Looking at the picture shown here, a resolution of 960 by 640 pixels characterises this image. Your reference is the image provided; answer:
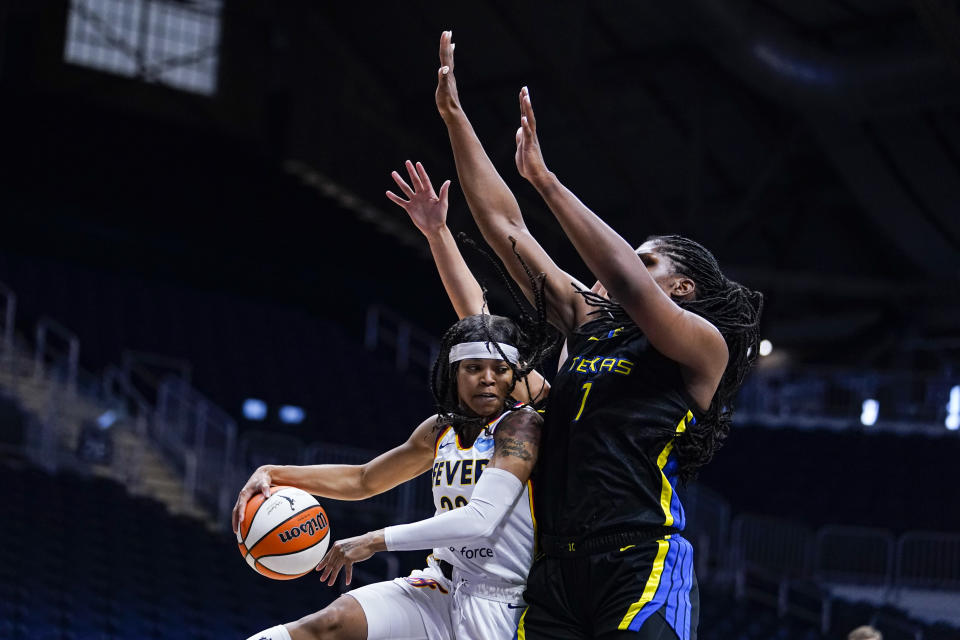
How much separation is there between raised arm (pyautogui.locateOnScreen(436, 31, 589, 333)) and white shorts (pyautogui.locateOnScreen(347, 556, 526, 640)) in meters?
0.93

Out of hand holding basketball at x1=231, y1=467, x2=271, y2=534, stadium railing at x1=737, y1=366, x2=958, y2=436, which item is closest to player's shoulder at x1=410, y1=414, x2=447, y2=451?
hand holding basketball at x1=231, y1=467, x2=271, y2=534

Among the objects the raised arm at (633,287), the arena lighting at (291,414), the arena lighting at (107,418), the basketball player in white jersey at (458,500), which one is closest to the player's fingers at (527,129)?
the raised arm at (633,287)

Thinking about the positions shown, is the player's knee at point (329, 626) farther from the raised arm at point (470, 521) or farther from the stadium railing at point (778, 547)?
the stadium railing at point (778, 547)

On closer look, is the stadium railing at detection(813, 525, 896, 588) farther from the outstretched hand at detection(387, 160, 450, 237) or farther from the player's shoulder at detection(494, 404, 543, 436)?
the player's shoulder at detection(494, 404, 543, 436)

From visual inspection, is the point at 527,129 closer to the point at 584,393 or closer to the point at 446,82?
the point at 446,82

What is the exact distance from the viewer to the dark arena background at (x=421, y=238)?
52.5 ft

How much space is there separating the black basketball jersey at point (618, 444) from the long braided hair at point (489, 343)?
0.42 metres

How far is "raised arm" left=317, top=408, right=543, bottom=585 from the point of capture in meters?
3.74

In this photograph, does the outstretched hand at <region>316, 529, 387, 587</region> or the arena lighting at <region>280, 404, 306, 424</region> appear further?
the arena lighting at <region>280, 404, 306, 424</region>

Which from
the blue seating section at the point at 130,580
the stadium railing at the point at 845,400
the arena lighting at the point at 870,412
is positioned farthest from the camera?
the arena lighting at the point at 870,412

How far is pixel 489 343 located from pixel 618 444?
78cm

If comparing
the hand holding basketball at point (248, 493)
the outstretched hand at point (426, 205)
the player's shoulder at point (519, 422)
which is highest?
the outstretched hand at point (426, 205)

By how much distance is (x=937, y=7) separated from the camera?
48.2 ft

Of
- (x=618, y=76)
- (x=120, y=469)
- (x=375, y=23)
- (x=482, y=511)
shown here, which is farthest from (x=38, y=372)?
(x=482, y=511)
